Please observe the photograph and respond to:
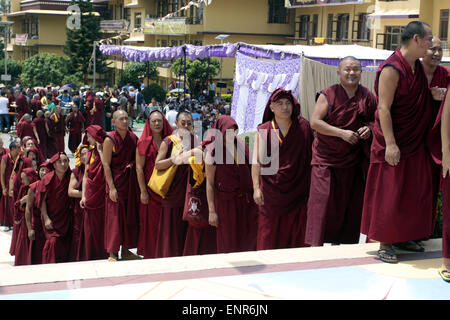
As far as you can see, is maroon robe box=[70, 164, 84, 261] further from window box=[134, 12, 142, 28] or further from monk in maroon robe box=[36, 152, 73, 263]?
window box=[134, 12, 142, 28]

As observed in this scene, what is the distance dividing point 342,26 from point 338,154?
2644cm

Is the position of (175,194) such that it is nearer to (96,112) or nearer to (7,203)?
(7,203)

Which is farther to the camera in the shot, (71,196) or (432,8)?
(432,8)

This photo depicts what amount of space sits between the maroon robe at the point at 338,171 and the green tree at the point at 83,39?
36605 millimetres

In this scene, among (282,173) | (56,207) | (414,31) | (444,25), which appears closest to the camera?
(414,31)

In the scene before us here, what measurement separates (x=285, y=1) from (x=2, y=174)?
26.5 m

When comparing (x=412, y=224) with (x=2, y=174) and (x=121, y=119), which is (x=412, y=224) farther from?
(x=2, y=174)

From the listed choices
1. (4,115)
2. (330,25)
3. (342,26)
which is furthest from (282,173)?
(330,25)

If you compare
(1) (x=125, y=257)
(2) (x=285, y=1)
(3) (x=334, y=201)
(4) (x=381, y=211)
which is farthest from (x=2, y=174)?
(2) (x=285, y=1)

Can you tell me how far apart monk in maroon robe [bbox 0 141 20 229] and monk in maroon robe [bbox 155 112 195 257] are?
4.05 m

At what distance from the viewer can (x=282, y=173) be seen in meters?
4.98

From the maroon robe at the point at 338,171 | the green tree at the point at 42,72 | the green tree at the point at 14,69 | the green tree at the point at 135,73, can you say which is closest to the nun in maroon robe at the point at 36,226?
the maroon robe at the point at 338,171

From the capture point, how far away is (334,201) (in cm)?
488

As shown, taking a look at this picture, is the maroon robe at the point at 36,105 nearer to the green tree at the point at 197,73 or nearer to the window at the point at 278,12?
the green tree at the point at 197,73
